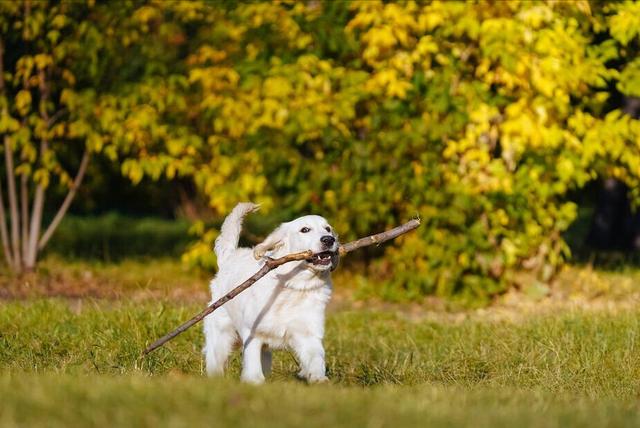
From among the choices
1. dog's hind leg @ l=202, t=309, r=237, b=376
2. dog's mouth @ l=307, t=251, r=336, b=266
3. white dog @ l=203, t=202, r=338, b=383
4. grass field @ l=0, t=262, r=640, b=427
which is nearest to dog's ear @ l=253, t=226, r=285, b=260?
white dog @ l=203, t=202, r=338, b=383

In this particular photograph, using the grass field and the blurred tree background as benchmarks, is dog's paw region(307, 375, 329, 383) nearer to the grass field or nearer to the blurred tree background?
the grass field

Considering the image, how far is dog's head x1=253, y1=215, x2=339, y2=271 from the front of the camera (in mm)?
6090

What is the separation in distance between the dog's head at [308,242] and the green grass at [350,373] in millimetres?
653

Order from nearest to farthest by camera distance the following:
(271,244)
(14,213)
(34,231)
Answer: (271,244), (34,231), (14,213)

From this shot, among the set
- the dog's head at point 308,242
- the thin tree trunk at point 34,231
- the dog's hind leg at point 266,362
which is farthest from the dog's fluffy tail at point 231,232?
A: the thin tree trunk at point 34,231

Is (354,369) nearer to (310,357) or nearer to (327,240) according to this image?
(310,357)

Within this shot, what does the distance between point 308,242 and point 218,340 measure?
38.6 inches

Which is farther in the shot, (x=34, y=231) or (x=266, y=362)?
(x=34, y=231)

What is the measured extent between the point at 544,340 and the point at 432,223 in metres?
3.29

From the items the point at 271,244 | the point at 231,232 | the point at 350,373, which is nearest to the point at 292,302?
the point at 271,244

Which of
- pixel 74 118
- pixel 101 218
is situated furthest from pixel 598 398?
pixel 101 218

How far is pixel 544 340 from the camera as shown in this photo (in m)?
7.59

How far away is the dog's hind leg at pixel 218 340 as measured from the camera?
263 inches

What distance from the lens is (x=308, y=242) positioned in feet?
20.1
